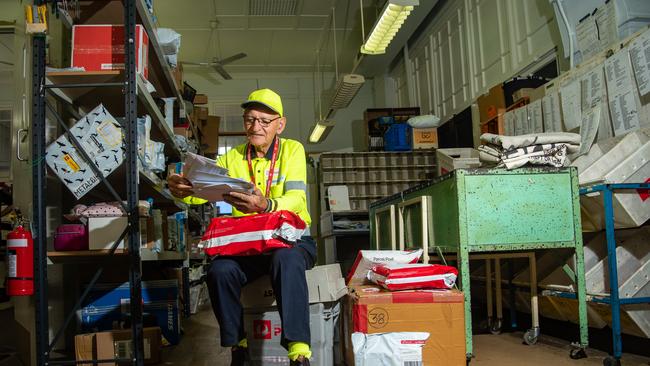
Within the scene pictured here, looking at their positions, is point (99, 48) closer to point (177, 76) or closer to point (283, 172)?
point (283, 172)

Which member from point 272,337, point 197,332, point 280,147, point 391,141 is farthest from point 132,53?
point 391,141

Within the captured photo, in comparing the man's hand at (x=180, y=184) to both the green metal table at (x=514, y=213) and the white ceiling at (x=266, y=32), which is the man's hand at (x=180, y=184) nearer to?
the green metal table at (x=514, y=213)


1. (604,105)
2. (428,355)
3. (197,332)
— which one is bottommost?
(197,332)

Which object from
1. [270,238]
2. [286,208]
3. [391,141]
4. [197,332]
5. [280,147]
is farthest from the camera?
[391,141]

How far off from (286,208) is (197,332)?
2.34 meters

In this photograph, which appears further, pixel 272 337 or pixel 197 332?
pixel 197 332

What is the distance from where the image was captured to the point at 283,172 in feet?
7.66

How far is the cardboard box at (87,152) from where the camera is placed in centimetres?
264

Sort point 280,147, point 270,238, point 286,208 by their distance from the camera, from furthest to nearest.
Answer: point 280,147 → point 286,208 → point 270,238

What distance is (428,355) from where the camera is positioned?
2250 millimetres

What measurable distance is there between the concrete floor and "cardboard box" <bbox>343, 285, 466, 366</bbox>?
421 millimetres

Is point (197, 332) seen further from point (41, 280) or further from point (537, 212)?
point (537, 212)

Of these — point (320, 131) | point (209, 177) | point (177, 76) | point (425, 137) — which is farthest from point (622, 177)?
point (320, 131)

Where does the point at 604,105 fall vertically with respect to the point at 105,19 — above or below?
below
